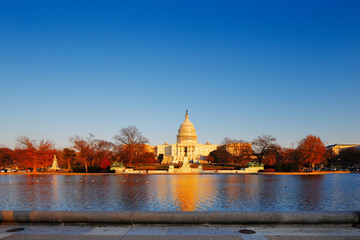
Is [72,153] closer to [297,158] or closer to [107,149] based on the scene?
[107,149]

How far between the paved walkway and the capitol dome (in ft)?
564

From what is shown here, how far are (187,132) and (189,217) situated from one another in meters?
172

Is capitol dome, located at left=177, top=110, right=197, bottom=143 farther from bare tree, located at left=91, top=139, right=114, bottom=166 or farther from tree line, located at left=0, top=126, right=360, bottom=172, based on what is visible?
bare tree, located at left=91, top=139, right=114, bottom=166

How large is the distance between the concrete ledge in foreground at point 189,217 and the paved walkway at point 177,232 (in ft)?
0.46

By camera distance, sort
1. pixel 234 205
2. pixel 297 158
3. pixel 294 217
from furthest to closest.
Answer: pixel 297 158, pixel 234 205, pixel 294 217

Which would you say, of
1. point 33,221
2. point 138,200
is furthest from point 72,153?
point 33,221

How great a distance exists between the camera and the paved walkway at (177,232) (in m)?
7.89

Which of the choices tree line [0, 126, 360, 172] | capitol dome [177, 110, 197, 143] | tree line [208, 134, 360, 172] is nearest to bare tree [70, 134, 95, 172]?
tree line [0, 126, 360, 172]

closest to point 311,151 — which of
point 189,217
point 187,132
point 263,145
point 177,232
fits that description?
point 263,145

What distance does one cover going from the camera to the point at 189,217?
9008 millimetres

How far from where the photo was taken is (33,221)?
30.1ft

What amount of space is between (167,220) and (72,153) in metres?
85.1

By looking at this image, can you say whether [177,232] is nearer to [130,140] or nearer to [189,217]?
[189,217]

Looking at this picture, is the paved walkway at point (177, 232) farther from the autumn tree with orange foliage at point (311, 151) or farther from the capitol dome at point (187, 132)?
the capitol dome at point (187, 132)
